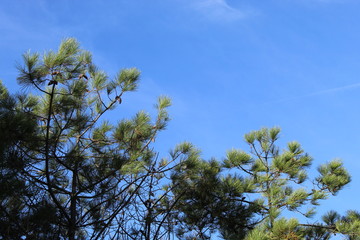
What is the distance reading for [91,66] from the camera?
4.63 m

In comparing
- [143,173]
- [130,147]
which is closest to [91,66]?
[130,147]

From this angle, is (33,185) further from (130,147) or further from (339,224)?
(339,224)

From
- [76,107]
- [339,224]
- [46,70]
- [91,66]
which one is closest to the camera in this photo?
[46,70]

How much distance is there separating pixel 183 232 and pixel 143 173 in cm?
87

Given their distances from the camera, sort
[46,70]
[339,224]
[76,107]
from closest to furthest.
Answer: [46,70], [76,107], [339,224]

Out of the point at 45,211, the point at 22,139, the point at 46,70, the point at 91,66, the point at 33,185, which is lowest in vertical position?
the point at 45,211

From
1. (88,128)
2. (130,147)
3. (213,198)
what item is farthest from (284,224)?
(88,128)

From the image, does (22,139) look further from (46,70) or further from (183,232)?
(183,232)

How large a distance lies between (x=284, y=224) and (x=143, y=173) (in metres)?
1.38

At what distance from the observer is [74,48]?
365cm

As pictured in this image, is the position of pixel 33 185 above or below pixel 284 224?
above

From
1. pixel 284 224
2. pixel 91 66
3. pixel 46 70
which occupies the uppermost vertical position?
pixel 91 66

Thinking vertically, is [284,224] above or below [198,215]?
below

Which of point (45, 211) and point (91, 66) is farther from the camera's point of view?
point (91, 66)
